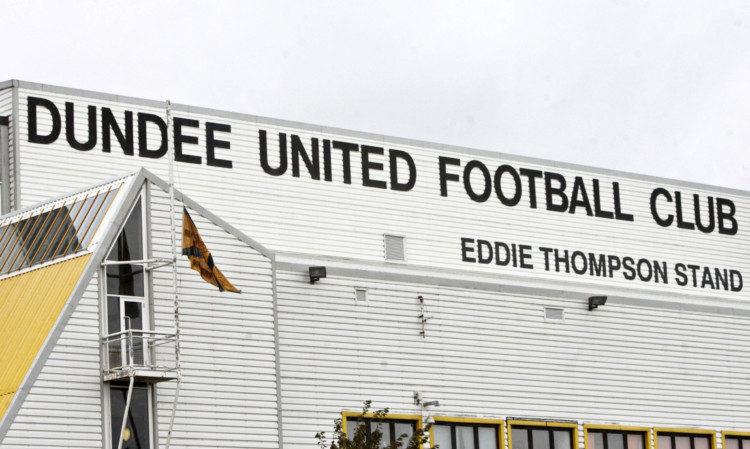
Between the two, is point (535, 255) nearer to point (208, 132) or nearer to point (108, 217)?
point (208, 132)

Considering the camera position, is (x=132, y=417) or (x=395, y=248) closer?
(x=132, y=417)

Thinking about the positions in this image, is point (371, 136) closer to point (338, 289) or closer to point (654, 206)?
point (338, 289)

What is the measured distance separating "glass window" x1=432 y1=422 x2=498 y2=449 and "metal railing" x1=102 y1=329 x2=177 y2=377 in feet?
38.0

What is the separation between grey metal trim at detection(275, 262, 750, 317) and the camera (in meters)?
45.6

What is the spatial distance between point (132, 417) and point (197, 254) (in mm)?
4590

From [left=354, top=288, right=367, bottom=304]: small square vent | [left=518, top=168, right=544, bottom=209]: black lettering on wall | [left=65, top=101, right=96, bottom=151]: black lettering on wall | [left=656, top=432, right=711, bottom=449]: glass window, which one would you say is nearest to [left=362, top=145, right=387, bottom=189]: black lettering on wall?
[left=518, top=168, right=544, bottom=209]: black lettering on wall

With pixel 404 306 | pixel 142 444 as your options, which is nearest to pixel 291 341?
pixel 404 306

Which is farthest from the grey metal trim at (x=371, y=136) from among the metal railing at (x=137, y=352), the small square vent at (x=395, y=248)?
the metal railing at (x=137, y=352)

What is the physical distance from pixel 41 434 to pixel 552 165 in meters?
28.7

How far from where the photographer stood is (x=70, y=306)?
36469 millimetres

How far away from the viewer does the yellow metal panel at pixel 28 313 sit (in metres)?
35.9

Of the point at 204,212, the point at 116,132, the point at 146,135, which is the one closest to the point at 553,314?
Result: the point at 204,212

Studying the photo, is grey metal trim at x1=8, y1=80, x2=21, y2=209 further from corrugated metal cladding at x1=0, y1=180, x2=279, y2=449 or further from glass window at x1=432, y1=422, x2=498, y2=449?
glass window at x1=432, y1=422, x2=498, y2=449

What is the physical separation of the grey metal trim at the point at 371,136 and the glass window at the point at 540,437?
12.6 meters
